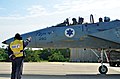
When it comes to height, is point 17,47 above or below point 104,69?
above

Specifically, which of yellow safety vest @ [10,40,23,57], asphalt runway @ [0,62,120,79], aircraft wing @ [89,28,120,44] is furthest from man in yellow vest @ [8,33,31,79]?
aircraft wing @ [89,28,120,44]

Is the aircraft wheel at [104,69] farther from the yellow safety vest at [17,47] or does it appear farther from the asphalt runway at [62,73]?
the yellow safety vest at [17,47]

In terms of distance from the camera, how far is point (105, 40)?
1667cm

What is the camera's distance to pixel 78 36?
16859mm

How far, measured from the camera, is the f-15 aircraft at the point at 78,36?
1670 centimetres

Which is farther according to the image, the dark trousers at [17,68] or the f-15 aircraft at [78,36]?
the f-15 aircraft at [78,36]

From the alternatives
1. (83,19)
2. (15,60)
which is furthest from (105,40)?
(15,60)

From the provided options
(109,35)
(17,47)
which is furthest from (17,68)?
(109,35)

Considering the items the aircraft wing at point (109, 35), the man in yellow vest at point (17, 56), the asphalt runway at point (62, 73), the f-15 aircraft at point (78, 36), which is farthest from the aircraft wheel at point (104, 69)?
the man in yellow vest at point (17, 56)

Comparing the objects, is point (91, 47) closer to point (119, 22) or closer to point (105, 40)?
point (105, 40)

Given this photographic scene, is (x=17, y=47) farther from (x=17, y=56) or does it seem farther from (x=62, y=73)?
(x=62, y=73)

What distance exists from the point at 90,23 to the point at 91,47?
1.30 metres

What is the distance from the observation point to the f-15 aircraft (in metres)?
16.7

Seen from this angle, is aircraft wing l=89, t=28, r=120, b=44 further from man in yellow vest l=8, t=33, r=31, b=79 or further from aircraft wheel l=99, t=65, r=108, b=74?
man in yellow vest l=8, t=33, r=31, b=79
